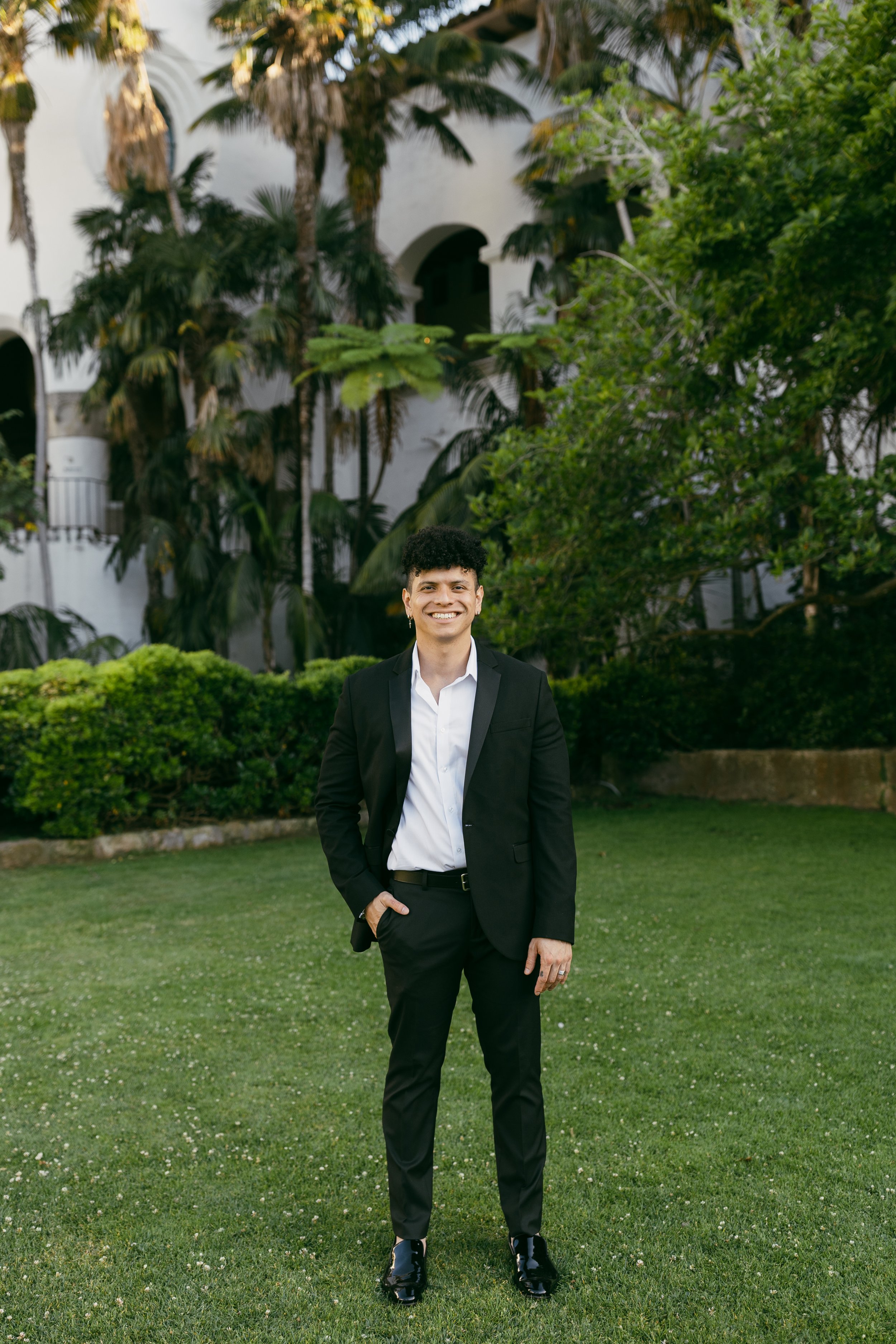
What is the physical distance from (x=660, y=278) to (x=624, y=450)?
69.5 inches

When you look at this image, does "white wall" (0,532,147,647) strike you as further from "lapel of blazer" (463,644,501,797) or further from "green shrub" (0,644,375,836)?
"lapel of blazer" (463,644,501,797)

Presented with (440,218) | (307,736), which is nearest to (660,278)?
(307,736)

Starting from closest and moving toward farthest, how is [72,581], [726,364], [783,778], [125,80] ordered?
[726,364] < [783,778] < [125,80] < [72,581]

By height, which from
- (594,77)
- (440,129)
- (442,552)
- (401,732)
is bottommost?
(401,732)

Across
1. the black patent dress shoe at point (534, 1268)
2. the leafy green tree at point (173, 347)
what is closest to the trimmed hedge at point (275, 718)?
the leafy green tree at point (173, 347)

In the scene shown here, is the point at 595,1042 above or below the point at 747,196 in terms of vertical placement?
below

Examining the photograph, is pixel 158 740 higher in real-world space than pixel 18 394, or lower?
lower

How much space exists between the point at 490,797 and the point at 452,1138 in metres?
1.89

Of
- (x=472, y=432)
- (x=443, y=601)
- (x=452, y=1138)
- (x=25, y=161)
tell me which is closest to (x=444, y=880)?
(x=443, y=601)

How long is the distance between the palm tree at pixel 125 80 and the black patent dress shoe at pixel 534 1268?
1837 cm

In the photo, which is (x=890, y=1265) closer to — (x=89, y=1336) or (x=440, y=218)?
(x=89, y=1336)

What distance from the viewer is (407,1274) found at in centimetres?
303

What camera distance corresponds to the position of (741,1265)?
3.17 meters

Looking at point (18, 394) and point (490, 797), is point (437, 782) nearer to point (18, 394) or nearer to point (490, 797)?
point (490, 797)
